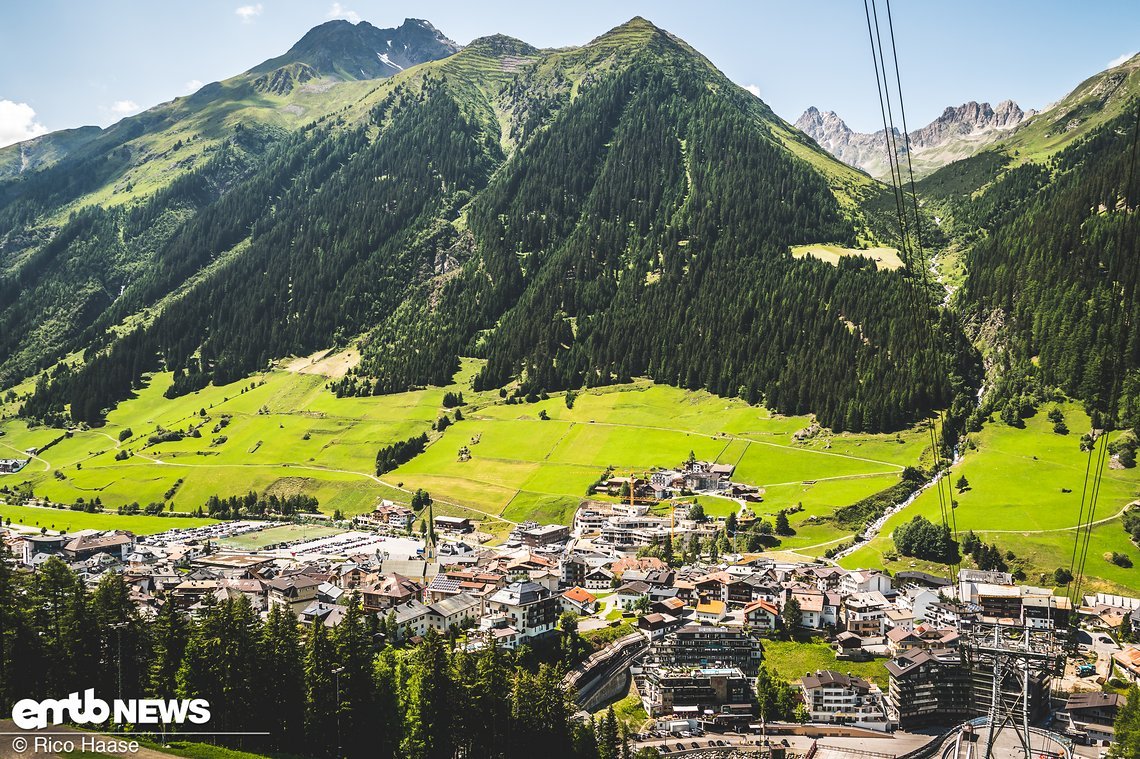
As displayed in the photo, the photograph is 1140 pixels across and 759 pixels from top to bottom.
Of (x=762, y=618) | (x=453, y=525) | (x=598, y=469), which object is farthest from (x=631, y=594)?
(x=598, y=469)

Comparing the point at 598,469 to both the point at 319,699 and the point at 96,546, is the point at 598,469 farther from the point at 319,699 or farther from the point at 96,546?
the point at 319,699

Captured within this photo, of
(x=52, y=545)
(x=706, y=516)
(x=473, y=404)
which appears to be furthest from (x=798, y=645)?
(x=473, y=404)

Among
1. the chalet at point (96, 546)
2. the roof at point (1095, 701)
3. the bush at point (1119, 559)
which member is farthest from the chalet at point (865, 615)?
the chalet at point (96, 546)

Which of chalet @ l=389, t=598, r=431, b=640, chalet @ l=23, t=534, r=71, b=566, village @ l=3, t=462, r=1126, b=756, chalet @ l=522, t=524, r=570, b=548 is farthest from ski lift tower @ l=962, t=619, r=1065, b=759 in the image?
chalet @ l=23, t=534, r=71, b=566

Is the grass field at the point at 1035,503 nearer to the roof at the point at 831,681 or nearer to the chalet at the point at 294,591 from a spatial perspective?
the roof at the point at 831,681

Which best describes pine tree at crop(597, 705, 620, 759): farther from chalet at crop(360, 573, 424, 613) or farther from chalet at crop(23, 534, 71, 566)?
chalet at crop(23, 534, 71, 566)
